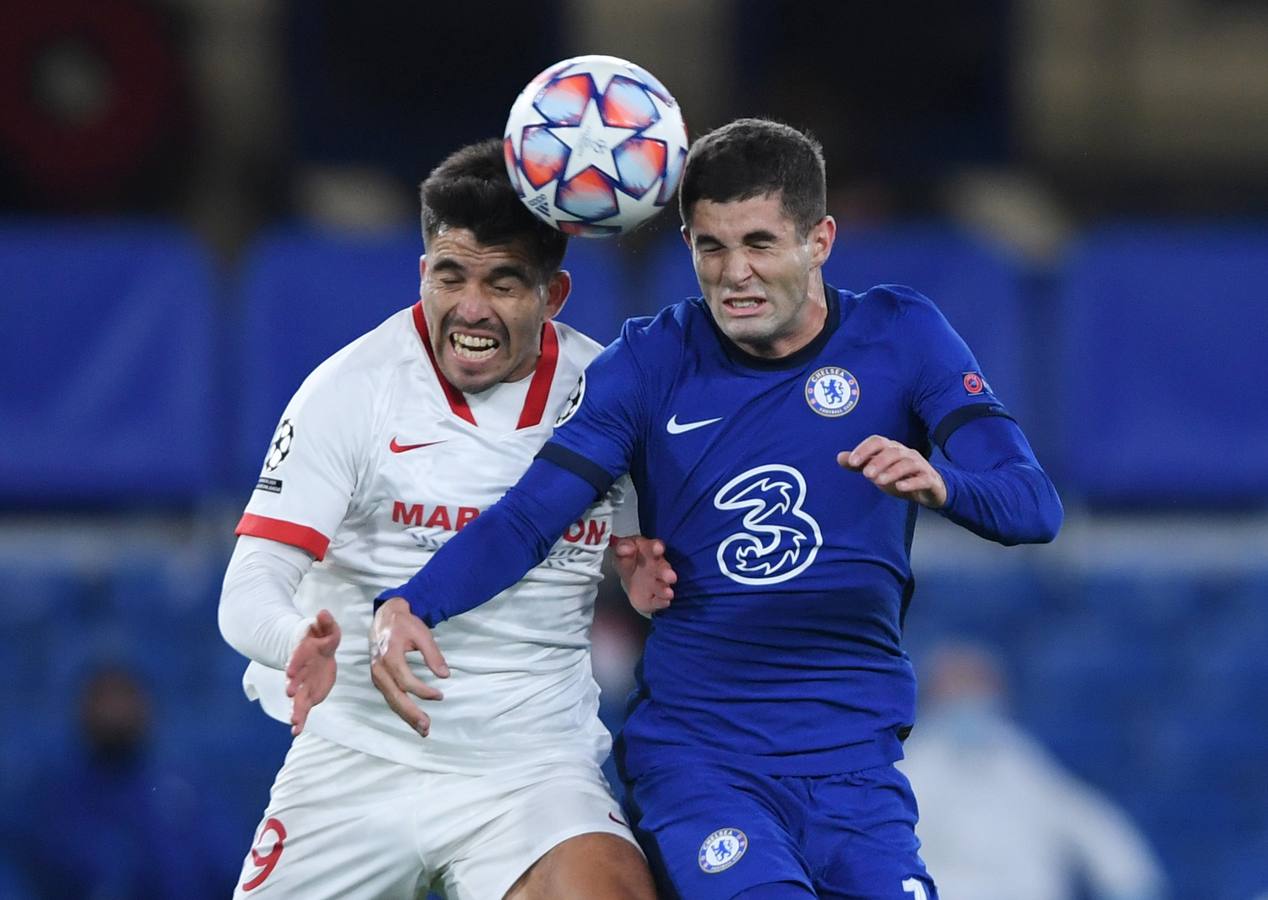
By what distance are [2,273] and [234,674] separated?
204cm

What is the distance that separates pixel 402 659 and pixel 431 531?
0.49 metres

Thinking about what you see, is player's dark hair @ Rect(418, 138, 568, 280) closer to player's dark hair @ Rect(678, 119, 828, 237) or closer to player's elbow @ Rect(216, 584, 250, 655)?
player's dark hair @ Rect(678, 119, 828, 237)

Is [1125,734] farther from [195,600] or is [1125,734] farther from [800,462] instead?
[800,462]

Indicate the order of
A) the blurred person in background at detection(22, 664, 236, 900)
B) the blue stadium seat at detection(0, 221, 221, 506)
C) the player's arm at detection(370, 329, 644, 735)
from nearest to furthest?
the player's arm at detection(370, 329, 644, 735) < the blurred person in background at detection(22, 664, 236, 900) < the blue stadium seat at detection(0, 221, 221, 506)

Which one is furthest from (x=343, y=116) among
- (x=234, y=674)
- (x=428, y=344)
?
(x=428, y=344)

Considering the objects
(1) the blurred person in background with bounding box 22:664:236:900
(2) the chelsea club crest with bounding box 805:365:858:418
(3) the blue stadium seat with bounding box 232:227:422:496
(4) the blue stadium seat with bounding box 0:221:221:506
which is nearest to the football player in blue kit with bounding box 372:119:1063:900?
(2) the chelsea club crest with bounding box 805:365:858:418

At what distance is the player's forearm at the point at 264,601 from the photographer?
12.2 ft

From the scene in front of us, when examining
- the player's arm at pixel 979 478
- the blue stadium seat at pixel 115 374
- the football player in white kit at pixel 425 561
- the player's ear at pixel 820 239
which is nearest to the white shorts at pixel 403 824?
the football player in white kit at pixel 425 561

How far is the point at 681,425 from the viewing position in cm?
404

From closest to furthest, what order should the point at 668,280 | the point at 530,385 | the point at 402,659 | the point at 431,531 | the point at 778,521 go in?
the point at 402,659, the point at 778,521, the point at 431,531, the point at 530,385, the point at 668,280

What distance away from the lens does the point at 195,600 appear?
888 cm

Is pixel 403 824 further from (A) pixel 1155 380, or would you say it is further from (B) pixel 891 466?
(A) pixel 1155 380

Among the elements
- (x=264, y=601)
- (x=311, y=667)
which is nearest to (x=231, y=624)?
(x=264, y=601)

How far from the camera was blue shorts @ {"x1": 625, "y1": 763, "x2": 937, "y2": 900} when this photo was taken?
374 centimetres
